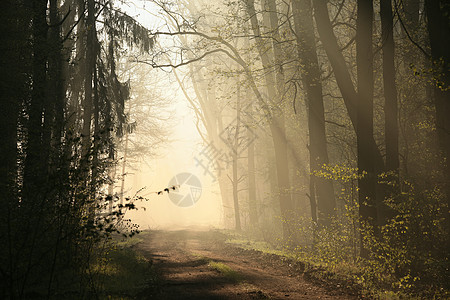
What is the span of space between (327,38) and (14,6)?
8.31 m

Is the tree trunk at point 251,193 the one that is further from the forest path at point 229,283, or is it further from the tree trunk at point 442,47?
the tree trunk at point 442,47

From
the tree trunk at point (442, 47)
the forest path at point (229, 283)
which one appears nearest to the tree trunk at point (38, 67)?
the forest path at point (229, 283)

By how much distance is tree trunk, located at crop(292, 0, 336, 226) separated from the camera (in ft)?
39.9

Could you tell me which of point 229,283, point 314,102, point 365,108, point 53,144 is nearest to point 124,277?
point 229,283

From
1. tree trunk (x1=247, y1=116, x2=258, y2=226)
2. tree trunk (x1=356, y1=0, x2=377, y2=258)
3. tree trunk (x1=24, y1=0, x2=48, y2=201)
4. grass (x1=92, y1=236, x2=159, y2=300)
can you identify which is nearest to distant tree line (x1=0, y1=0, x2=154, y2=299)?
tree trunk (x1=24, y1=0, x2=48, y2=201)

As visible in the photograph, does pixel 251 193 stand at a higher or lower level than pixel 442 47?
lower

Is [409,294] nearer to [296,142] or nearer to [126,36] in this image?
[126,36]

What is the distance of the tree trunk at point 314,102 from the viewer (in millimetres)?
12164

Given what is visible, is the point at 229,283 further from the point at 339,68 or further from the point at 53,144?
Answer: the point at 339,68

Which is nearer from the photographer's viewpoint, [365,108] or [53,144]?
[53,144]


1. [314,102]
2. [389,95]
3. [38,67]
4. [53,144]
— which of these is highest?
[38,67]

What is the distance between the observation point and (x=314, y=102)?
1234 centimetres

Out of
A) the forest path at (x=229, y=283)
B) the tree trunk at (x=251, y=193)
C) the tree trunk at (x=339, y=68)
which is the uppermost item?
the tree trunk at (x=339, y=68)

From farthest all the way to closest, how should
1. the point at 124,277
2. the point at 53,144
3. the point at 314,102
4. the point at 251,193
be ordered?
the point at 251,193 → the point at 314,102 → the point at 53,144 → the point at 124,277
